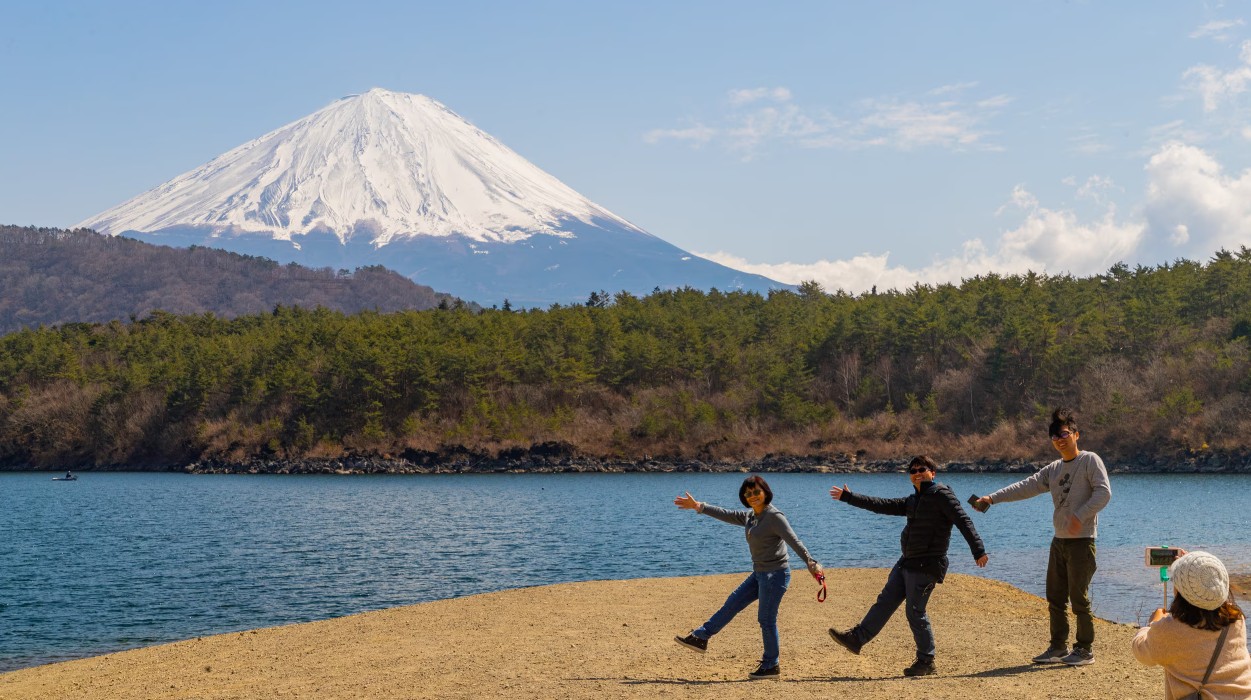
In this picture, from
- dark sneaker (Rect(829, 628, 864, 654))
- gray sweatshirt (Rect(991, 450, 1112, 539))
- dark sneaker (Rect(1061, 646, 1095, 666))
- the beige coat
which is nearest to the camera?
the beige coat

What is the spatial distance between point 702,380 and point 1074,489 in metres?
89.3

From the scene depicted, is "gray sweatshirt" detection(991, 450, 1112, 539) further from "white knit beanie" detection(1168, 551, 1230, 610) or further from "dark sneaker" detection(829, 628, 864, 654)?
"white knit beanie" detection(1168, 551, 1230, 610)

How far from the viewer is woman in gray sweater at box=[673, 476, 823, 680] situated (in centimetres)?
1016

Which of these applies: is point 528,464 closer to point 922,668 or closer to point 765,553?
A: point 922,668

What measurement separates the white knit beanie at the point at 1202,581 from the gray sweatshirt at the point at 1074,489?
4630 mm

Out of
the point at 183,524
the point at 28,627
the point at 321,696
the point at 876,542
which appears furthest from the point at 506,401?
the point at 321,696

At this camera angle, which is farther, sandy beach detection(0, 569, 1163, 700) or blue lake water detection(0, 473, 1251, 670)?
blue lake water detection(0, 473, 1251, 670)

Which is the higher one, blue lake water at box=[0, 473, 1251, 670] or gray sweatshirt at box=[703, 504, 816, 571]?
gray sweatshirt at box=[703, 504, 816, 571]

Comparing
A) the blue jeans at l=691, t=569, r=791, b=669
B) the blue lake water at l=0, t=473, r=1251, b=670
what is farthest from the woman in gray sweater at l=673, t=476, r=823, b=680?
the blue lake water at l=0, t=473, r=1251, b=670

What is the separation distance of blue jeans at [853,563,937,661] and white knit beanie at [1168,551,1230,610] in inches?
195

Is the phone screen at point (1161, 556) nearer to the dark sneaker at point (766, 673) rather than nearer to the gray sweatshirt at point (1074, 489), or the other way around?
the gray sweatshirt at point (1074, 489)

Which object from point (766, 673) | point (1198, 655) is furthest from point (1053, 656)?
point (1198, 655)

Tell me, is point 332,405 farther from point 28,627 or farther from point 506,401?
point 28,627

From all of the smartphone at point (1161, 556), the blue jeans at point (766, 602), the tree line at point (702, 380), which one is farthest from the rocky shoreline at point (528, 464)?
the smartphone at point (1161, 556)
